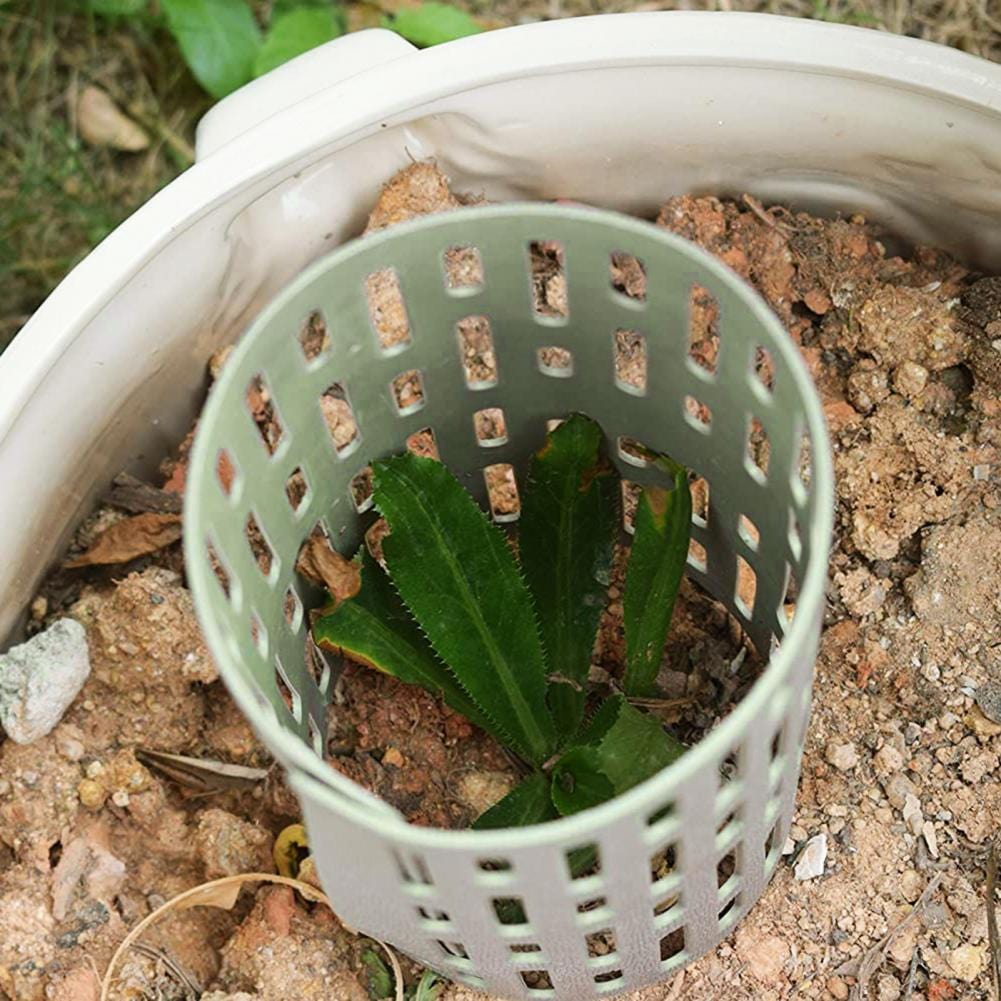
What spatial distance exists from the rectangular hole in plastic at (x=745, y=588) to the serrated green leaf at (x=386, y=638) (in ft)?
0.67

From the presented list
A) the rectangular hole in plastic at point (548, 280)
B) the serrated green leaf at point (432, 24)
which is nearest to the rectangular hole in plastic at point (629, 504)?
the rectangular hole in plastic at point (548, 280)

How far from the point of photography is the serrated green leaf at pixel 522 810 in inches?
39.7

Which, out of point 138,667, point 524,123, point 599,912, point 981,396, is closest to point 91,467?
point 138,667

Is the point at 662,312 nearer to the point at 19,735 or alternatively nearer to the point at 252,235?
the point at 252,235

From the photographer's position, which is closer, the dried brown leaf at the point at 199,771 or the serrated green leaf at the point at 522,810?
the serrated green leaf at the point at 522,810

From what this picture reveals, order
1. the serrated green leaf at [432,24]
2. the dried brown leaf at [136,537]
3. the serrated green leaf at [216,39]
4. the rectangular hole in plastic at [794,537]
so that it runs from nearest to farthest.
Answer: the rectangular hole in plastic at [794,537] < the dried brown leaf at [136,537] < the serrated green leaf at [432,24] < the serrated green leaf at [216,39]

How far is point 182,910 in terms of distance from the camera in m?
1.11

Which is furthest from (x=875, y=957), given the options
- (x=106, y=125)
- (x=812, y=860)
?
(x=106, y=125)

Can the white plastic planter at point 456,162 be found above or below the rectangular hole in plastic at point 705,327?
above

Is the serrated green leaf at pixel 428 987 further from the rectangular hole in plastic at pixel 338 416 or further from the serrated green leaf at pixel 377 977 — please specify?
the rectangular hole in plastic at pixel 338 416

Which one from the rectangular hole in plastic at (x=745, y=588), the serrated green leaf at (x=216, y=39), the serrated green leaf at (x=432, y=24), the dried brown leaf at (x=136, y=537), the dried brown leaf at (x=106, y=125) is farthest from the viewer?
the dried brown leaf at (x=106, y=125)

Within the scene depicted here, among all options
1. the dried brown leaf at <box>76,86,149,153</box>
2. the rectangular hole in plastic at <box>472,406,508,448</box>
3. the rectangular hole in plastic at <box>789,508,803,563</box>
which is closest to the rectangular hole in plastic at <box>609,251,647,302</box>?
the rectangular hole in plastic at <box>472,406,508,448</box>

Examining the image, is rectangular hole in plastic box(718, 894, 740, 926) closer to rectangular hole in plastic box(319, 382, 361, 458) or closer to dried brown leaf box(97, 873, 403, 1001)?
dried brown leaf box(97, 873, 403, 1001)

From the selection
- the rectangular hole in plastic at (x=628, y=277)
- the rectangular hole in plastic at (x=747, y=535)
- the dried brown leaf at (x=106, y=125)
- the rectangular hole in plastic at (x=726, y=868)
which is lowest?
the rectangular hole in plastic at (x=726, y=868)
